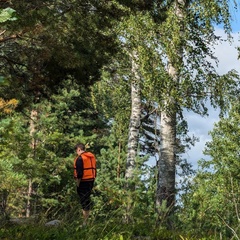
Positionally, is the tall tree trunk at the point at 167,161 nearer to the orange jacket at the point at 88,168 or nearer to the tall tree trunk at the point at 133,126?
the orange jacket at the point at 88,168

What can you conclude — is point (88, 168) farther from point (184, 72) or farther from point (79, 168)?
point (184, 72)

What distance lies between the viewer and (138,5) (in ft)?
35.8

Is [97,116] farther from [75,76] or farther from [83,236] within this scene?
[83,236]

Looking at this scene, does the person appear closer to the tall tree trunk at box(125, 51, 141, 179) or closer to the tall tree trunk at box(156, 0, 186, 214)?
the tall tree trunk at box(156, 0, 186, 214)

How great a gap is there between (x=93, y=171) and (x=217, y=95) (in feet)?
18.9

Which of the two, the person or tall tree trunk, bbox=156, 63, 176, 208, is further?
tall tree trunk, bbox=156, 63, 176, 208

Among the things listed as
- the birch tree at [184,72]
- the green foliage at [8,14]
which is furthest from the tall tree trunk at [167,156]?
the green foliage at [8,14]

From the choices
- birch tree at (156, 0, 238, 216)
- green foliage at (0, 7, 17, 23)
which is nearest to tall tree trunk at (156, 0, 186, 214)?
birch tree at (156, 0, 238, 216)

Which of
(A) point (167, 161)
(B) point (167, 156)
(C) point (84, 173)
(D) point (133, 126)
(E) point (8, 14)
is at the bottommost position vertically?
(C) point (84, 173)

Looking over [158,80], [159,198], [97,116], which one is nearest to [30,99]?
[158,80]

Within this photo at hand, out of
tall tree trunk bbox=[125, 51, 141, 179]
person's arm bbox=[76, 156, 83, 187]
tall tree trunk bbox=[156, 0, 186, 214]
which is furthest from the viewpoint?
tall tree trunk bbox=[125, 51, 141, 179]

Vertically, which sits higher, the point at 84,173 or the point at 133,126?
the point at 133,126

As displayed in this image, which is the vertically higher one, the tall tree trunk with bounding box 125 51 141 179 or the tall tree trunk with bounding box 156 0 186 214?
the tall tree trunk with bounding box 125 51 141 179

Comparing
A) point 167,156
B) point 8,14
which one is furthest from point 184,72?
point 8,14
